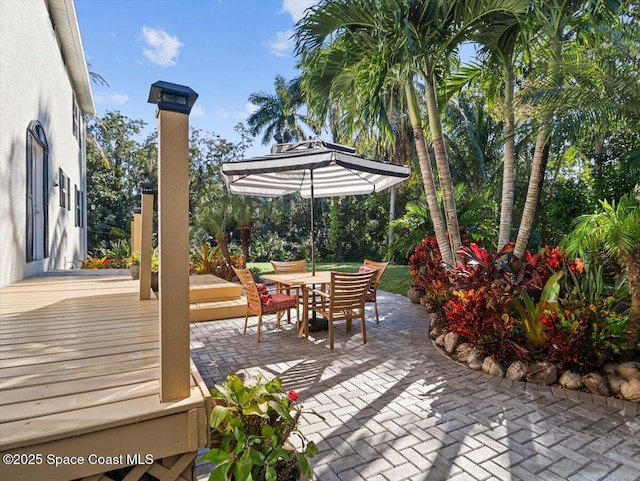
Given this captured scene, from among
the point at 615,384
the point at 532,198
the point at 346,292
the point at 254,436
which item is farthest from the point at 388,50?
the point at 254,436

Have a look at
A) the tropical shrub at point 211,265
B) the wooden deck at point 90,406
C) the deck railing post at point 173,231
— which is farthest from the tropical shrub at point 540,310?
the tropical shrub at point 211,265

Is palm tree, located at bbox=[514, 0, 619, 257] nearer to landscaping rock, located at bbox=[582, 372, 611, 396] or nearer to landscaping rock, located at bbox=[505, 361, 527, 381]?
landscaping rock, located at bbox=[505, 361, 527, 381]

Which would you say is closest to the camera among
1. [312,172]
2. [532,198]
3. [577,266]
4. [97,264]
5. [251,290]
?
[577,266]

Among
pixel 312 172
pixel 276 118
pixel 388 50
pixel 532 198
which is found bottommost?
pixel 532 198

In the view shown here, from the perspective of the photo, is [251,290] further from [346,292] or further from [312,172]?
[312,172]

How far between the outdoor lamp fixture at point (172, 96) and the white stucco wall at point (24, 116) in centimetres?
466

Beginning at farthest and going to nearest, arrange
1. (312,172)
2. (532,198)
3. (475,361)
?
1. (312,172)
2. (532,198)
3. (475,361)

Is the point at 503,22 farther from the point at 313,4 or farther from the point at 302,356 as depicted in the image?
the point at 302,356

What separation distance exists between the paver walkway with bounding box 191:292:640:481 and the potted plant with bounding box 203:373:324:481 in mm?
507

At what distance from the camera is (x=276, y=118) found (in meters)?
20.5

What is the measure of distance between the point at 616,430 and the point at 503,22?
4784mm

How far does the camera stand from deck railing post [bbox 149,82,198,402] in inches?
63.7

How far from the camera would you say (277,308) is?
4.93 metres

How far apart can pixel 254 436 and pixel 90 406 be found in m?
0.78
